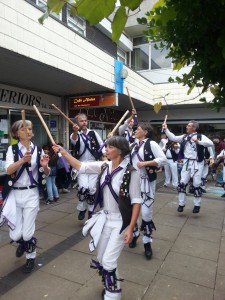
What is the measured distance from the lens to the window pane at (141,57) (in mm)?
17952

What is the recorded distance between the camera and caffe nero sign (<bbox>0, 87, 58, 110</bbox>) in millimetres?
7993

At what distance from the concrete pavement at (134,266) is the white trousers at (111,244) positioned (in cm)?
60

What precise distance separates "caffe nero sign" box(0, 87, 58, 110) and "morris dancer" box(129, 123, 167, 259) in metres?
5.04

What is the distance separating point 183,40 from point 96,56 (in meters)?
7.33

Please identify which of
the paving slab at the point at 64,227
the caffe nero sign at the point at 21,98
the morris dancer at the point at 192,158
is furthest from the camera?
the caffe nero sign at the point at 21,98

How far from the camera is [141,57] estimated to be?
1808 cm

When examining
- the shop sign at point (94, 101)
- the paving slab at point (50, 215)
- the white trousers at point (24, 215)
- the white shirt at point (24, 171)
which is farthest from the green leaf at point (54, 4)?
the shop sign at point (94, 101)

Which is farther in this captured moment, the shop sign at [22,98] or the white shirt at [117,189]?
the shop sign at [22,98]

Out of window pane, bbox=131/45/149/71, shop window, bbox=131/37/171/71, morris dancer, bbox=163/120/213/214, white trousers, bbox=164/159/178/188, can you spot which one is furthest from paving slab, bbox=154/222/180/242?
window pane, bbox=131/45/149/71

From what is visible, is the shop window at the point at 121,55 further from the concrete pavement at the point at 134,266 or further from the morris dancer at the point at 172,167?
the concrete pavement at the point at 134,266

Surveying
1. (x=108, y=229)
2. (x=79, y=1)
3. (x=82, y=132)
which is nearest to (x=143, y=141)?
(x=82, y=132)

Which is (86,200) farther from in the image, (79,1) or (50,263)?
(79,1)

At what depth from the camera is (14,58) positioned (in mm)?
6020

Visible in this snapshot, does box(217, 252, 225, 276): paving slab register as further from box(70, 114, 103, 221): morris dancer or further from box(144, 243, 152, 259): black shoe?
box(70, 114, 103, 221): morris dancer
